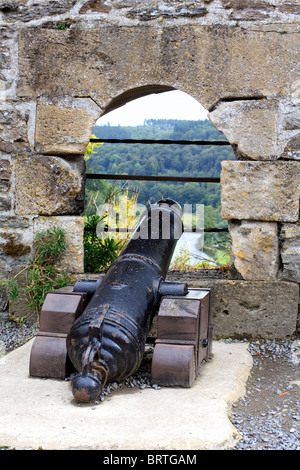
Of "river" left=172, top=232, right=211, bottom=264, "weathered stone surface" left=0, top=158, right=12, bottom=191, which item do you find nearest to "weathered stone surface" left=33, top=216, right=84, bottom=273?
"weathered stone surface" left=0, top=158, right=12, bottom=191

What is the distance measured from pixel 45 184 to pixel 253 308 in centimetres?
187

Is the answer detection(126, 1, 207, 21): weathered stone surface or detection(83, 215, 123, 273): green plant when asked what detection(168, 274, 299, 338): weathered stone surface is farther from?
detection(126, 1, 207, 21): weathered stone surface

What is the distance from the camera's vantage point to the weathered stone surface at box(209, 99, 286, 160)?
399 centimetres

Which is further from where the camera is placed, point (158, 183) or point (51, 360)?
point (158, 183)

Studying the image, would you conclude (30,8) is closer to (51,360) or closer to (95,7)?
(95,7)

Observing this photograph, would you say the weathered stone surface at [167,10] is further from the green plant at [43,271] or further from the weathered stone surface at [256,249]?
the green plant at [43,271]

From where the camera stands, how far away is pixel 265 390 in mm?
3236

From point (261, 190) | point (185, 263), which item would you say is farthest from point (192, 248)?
point (261, 190)

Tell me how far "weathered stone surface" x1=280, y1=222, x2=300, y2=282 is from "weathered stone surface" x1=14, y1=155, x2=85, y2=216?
1.63 m

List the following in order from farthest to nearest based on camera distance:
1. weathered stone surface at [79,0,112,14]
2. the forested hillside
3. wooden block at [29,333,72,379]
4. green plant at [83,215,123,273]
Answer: the forested hillside
green plant at [83,215,123,273]
weathered stone surface at [79,0,112,14]
wooden block at [29,333,72,379]

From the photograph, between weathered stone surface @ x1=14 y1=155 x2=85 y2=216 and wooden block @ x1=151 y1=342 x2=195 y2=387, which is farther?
weathered stone surface @ x1=14 y1=155 x2=85 y2=216

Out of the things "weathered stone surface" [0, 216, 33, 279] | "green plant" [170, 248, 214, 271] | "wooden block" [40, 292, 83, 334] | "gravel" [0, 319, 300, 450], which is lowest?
"gravel" [0, 319, 300, 450]

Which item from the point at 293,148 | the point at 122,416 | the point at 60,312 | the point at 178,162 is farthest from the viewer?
the point at 178,162

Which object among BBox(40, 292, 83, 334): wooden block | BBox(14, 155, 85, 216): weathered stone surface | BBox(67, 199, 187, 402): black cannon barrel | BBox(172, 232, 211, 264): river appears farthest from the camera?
BBox(172, 232, 211, 264): river
